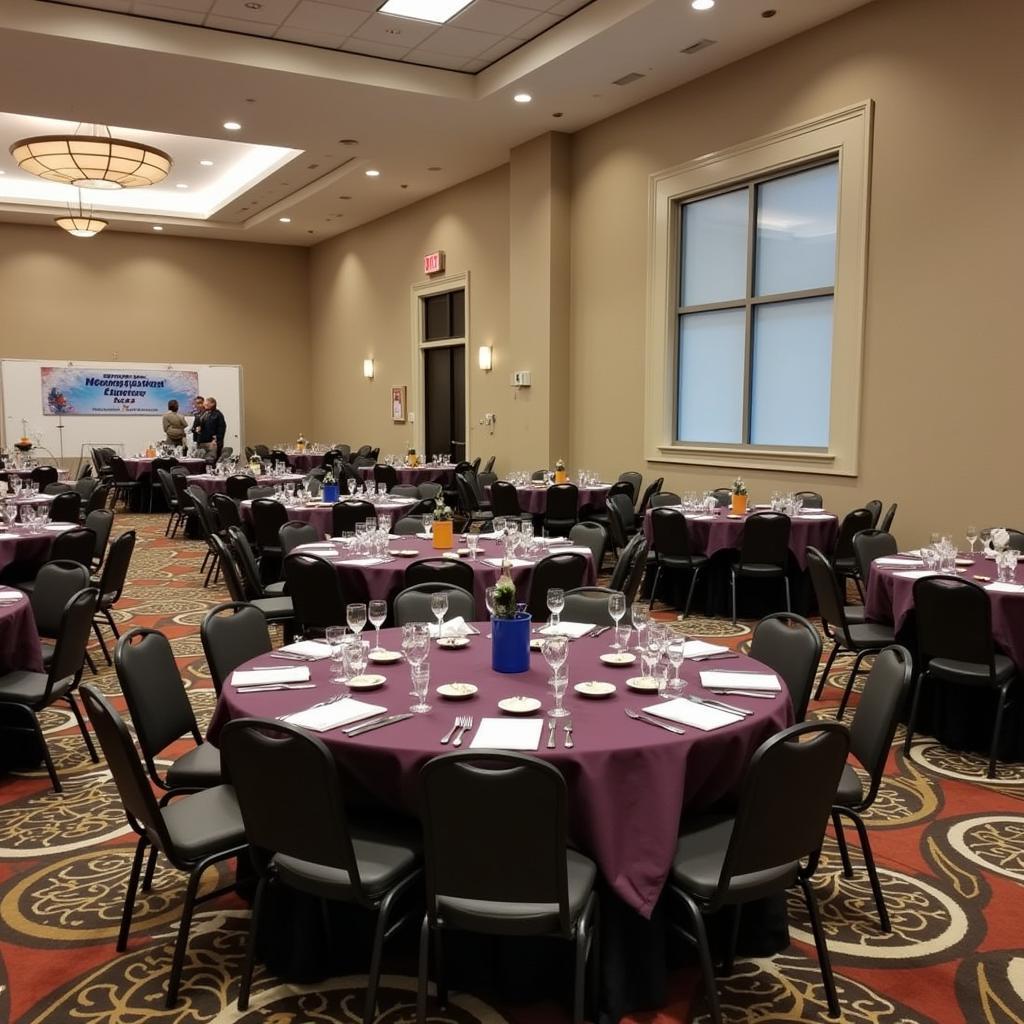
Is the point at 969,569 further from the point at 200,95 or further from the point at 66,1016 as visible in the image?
the point at 200,95

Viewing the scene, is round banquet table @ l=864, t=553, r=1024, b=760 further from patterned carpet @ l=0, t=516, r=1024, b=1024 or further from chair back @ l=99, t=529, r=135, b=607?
chair back @ l=99, t=529, r=135, b=607

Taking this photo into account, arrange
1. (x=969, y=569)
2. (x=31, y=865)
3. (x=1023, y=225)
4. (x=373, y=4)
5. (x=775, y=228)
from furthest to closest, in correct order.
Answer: (x=775, y=228), (x=373, y=4), (x=1023, y=225), (x=969, y=569), (x=31, y=865)

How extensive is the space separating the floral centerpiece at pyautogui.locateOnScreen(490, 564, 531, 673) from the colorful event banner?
17.3 m

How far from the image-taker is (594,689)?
9.95 feet

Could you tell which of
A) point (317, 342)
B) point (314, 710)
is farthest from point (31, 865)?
point (317, 342)

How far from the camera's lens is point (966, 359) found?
787 centimetres

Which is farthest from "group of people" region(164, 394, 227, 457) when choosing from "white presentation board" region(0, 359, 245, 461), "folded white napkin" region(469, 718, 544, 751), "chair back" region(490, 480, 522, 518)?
"folded white napkin" region(469, 718, 544, 751)

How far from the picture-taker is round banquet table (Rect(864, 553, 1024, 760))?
4.63 m

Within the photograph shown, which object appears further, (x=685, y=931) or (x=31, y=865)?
(x=31, y=865)

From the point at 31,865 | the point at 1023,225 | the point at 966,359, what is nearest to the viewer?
the point at 31,865

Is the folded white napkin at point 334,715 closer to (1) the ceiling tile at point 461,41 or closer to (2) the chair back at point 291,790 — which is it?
(2) the chair back at point 291,790

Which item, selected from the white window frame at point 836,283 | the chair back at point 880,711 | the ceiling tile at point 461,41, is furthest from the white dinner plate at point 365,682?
Result: the ceiling tile at point 461,41

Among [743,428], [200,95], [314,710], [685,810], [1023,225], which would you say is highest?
[200,95]

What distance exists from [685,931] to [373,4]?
9022 mm
